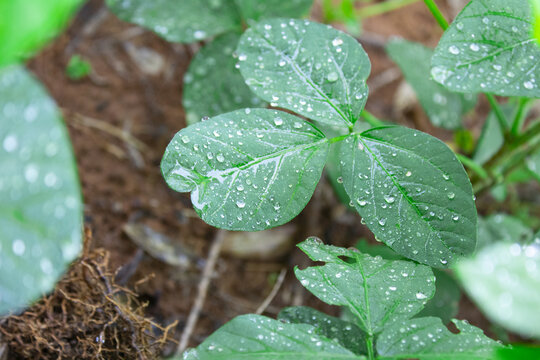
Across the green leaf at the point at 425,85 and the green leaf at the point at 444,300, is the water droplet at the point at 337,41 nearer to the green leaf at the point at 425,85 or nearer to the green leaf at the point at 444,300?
the green leaf at the point at 425,85

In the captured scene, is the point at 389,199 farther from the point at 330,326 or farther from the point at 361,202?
the point at 330,326

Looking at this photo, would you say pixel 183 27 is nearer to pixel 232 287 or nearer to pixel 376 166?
pixel 376 166

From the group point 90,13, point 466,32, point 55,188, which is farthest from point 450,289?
point 90,13

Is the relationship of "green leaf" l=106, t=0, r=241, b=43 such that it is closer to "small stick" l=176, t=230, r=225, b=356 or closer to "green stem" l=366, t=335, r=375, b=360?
"small stick" l=176, t=230, r=225, b=356

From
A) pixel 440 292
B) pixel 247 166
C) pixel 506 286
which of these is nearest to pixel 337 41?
pixel 247 166

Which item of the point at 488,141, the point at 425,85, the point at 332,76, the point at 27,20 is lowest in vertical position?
the point at 488,141
